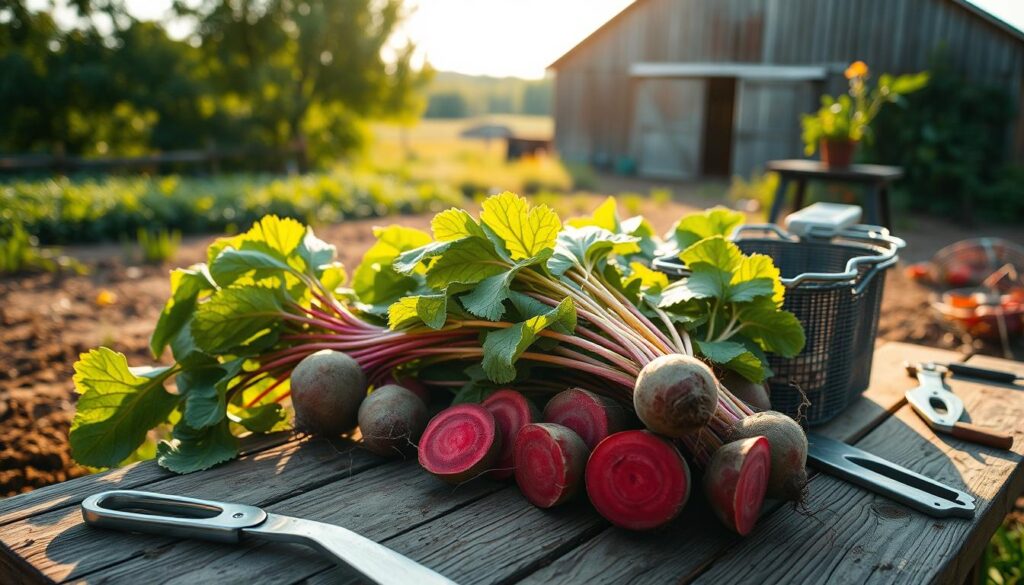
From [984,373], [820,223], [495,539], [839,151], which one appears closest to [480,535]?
[495,539]

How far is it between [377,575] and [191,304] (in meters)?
1.06

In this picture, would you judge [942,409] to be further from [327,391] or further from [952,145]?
[952,145]

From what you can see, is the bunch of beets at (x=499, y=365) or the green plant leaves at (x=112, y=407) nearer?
the bunch of beets at (x=499, y=365)

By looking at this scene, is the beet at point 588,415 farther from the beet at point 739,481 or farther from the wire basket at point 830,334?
the wire basket at point 830,334

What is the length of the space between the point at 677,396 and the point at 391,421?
630 mm

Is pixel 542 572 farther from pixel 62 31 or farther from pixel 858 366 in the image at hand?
pixel 62 31

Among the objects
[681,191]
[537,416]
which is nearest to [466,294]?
[537,416]

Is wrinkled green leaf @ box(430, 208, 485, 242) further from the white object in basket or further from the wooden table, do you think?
the white object in basket

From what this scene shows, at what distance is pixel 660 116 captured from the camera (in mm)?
16391

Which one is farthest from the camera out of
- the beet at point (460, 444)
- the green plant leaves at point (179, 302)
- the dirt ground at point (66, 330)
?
the dirt ground at point (66, 330)

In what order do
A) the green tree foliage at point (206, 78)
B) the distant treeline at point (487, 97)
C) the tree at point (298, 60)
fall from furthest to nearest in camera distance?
the distant treeline at point (487, 97), the tree at point (298, 60), the green tree foliage at point (206, 78)

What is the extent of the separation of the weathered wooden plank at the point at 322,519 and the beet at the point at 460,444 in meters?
0.05

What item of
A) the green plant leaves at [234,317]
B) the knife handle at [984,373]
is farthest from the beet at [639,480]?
the knife handle at [984,373]

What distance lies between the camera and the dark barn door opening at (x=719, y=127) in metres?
19.5
